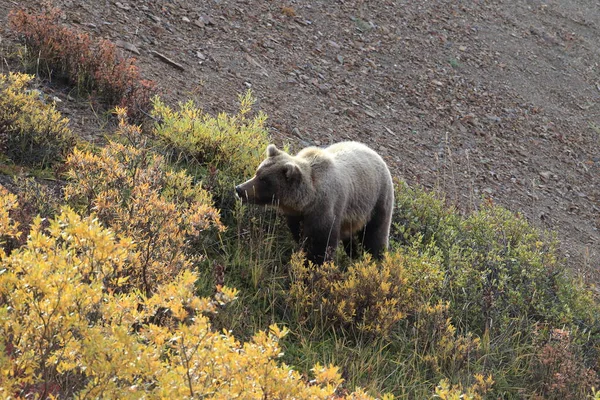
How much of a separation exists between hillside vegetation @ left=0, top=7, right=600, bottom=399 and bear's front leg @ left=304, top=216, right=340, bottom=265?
28cm

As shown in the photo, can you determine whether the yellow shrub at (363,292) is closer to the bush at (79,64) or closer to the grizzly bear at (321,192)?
the grizzly bear at (321,192)

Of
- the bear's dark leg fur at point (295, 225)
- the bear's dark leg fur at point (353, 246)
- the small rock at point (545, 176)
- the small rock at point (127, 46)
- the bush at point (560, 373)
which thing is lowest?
the small rock at point (545, 176)

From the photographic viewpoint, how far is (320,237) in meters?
5.92

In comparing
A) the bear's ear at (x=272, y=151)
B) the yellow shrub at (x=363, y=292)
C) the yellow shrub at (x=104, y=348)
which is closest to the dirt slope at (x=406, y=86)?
the bear's ear at (x=272, y=151)

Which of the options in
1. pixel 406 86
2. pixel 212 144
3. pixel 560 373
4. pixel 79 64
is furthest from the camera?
pixel 406 86

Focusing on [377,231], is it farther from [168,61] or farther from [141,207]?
[168,61]

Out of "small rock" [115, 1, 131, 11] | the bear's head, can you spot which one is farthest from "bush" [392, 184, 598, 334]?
"small rock" [115, 1, 131, 11]

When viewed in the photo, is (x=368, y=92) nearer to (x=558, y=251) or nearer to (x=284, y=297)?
(x=558, y=251)

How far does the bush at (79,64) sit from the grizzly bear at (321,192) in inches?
86.3

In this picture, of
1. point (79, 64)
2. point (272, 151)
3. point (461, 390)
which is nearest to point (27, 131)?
point (79, 64)

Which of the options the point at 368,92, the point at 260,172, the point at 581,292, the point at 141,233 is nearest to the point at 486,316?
the point at 581,292

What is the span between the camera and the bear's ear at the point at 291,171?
19.1 ft

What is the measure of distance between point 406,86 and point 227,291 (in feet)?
35.6

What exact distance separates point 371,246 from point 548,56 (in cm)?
1283
